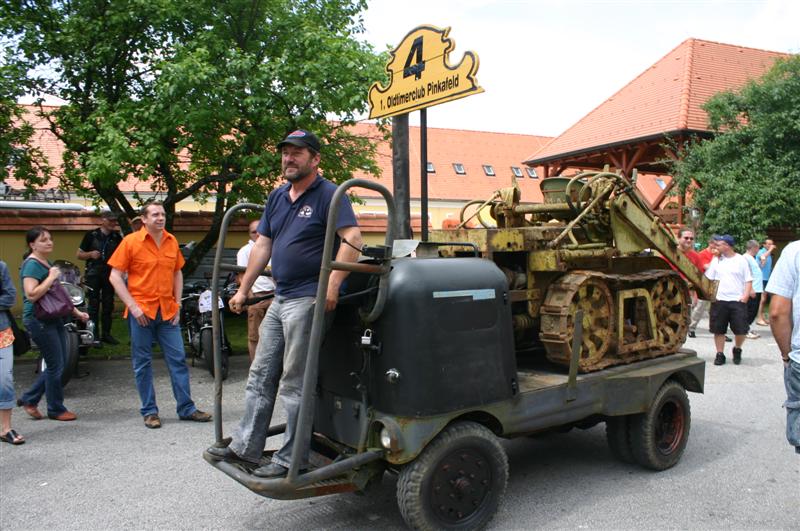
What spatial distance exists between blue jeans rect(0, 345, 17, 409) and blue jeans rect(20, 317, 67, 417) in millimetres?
558

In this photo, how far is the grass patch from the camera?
28.8 ft

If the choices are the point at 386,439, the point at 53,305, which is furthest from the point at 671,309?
the point at 53,305

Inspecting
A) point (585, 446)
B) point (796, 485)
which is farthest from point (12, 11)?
point (796, 485)

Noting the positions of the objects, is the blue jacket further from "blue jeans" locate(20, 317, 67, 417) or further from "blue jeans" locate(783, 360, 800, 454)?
"blue jeans" locate(783, 360, 800, 454)

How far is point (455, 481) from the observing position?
378 cm

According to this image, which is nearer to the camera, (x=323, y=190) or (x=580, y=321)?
(x=323, y=190)

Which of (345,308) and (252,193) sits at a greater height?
(252,193)

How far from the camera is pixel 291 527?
3945 mm

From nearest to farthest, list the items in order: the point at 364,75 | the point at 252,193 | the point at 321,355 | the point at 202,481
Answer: the point at 321,355 → the point at 202,481 → the point at 364,75 → the point at 252,193

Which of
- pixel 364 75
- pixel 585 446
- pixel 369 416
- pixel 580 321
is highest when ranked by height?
pixel 364 75

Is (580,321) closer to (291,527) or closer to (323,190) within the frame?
(323,190)

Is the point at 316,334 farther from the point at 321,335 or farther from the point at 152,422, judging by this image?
the point at 152,422

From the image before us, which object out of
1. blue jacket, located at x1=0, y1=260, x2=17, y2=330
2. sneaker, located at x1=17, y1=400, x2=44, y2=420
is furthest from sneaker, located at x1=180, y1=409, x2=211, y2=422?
blue jacket, located at x1=0, y1=260, x2=17, y2=330

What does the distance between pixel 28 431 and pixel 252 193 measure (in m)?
4.78
